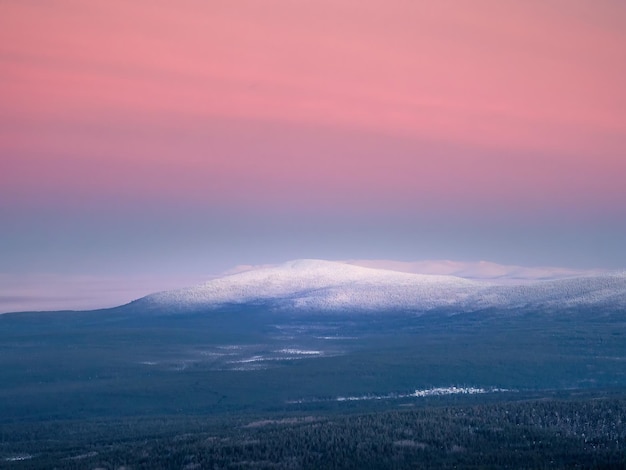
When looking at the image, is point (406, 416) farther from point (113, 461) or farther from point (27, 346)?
point (27, 346)

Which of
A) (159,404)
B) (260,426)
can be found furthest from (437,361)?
(260,426)

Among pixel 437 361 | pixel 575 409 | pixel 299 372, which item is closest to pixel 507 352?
pixel 437 361

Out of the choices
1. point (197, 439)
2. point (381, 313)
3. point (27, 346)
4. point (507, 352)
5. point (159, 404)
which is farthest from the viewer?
point (381, 313)

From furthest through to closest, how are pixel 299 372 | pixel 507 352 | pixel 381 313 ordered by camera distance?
pixel 381 313
pixel 507 352
pixel 299 372

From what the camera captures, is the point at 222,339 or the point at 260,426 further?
the point at 222,339

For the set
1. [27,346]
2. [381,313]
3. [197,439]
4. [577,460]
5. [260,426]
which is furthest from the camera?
[381,313]

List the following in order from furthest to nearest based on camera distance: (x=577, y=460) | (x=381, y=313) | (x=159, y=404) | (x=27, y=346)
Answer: (x=381, y=313) < (x=27, y=346) < (x=159, y=404) < (x=577, y=460)

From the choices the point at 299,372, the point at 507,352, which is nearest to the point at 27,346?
the point at 299,372

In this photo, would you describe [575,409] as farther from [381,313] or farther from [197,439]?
[381,313]

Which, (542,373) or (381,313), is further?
(381,313)
